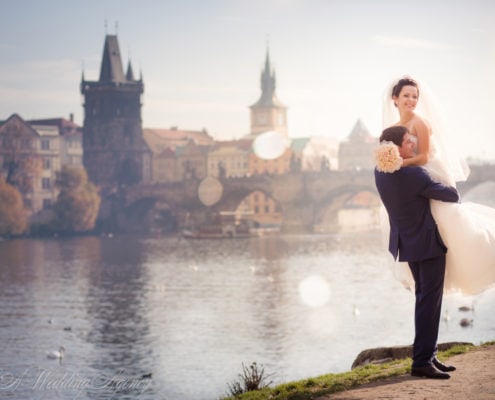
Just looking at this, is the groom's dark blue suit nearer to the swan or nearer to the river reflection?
the river reflection

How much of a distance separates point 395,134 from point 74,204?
83.3 m

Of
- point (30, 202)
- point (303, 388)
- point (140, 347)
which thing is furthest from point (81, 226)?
point (303, 388)

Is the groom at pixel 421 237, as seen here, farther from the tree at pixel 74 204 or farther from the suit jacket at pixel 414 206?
the tree at pixel 74 204

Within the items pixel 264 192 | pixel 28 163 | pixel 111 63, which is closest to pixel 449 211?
pixel 28 163

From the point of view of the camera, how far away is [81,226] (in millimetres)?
88812

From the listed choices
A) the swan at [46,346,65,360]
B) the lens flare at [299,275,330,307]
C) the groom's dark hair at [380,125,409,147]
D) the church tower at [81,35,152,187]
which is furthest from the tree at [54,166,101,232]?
the groom's dark hair at [380,125,409,147]

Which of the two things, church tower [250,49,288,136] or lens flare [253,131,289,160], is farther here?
church tower [250,49,288,136]

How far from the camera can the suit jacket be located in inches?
276

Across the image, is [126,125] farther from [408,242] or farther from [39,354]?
[408,242]

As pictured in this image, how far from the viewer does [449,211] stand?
7020 mm

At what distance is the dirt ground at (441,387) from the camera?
6.44 m

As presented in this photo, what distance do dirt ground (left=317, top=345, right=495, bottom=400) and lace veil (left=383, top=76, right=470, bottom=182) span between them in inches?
56.2

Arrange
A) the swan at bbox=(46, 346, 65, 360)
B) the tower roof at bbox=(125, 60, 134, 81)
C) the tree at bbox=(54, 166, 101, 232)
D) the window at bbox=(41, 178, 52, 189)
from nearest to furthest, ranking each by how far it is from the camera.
→ the swan at bbox=(46, 346, 65, 360)
the tree at bbox=(54, 166, 101, 232)
the window at bbox=(41, 178, 52, 189)
the tower roof at bbox=(125, 60, 134, 81)

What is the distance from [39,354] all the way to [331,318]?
11.9 metres
